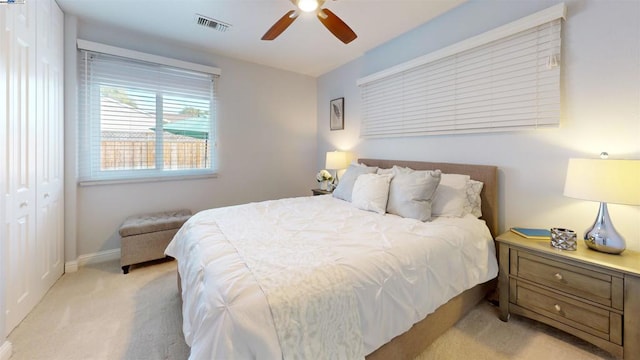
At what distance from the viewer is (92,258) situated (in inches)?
113

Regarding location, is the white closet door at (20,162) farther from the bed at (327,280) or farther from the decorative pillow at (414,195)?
the decorative pillow at (414,195)

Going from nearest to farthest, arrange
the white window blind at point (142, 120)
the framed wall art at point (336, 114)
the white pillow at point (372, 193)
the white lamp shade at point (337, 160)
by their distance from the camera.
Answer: the white pillow at point (372, 193) < the white window blind at point (142, 120) < the white lamp shade at point (337, 160) < the framed wall art at point (336, 114)

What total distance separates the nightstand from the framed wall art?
2.72 metres

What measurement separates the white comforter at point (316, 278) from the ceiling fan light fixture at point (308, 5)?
61.5 inches

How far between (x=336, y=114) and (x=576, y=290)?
3.34 meters

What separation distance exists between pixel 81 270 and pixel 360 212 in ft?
9.92

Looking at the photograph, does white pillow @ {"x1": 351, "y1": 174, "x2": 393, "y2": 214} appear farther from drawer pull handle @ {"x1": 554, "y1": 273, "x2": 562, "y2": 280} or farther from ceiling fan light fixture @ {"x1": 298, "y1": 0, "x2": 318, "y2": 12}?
ceiling fan light fixture @ {"x1": 298, "y1": 0, "x2": 318, "y2": 12}

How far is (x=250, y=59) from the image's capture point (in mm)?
3740

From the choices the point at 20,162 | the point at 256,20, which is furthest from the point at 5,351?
the point at 256,20

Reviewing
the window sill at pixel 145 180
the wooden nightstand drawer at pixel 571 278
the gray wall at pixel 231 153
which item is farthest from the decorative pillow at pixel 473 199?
the window sill at pixel 145 180

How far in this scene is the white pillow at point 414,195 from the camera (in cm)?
208

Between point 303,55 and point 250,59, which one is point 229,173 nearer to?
point 250,59

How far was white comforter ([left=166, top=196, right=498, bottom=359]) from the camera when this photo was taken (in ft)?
3.08

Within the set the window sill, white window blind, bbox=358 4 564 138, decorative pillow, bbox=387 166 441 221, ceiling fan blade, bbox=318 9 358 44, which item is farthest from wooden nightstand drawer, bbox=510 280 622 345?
the window sill
